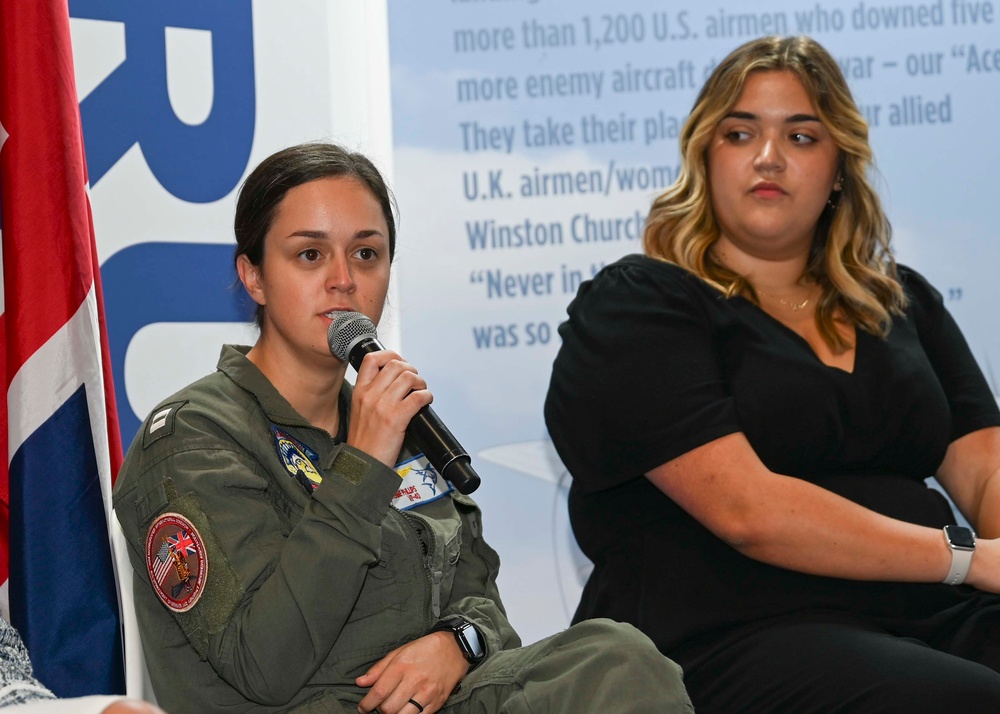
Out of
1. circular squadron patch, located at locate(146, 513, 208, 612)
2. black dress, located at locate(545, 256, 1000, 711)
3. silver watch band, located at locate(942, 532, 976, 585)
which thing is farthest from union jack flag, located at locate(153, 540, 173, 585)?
silver watch band, located at locate(942, 532, 976, 585)

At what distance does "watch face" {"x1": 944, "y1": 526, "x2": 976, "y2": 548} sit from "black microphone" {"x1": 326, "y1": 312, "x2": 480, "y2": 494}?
992mm

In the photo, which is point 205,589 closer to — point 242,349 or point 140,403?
point 242,349

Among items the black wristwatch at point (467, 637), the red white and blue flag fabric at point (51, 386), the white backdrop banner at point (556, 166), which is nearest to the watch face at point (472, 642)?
the black wristwatch at point (467, 637)

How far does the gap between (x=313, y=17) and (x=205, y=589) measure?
196cm

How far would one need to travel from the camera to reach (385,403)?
171 centimetres

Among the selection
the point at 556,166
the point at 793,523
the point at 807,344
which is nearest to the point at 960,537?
the point at 793,523

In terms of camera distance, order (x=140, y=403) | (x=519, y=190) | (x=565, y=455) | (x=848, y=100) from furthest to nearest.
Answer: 1. (x=519, y=190)
2. (x=140, y=403)
3. (x=848, y=100)
4. (x=565, y=455)

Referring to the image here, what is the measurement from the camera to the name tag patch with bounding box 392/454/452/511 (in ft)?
6.63

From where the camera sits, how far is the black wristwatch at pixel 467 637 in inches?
72.7

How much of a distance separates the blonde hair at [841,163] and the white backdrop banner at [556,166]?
0.91 meters

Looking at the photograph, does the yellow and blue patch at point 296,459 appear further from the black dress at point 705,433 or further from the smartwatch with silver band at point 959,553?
the smartwatch with silver band at point 959,553

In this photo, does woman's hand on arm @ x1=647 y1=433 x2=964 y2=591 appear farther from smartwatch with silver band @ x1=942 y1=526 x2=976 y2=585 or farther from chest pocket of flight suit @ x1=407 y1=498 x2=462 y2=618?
chest pocket of flight suit @ x1=407 y1=498 x2=462 y2=618

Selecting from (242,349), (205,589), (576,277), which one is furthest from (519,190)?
(205,589)

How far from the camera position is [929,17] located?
3.53 metres
